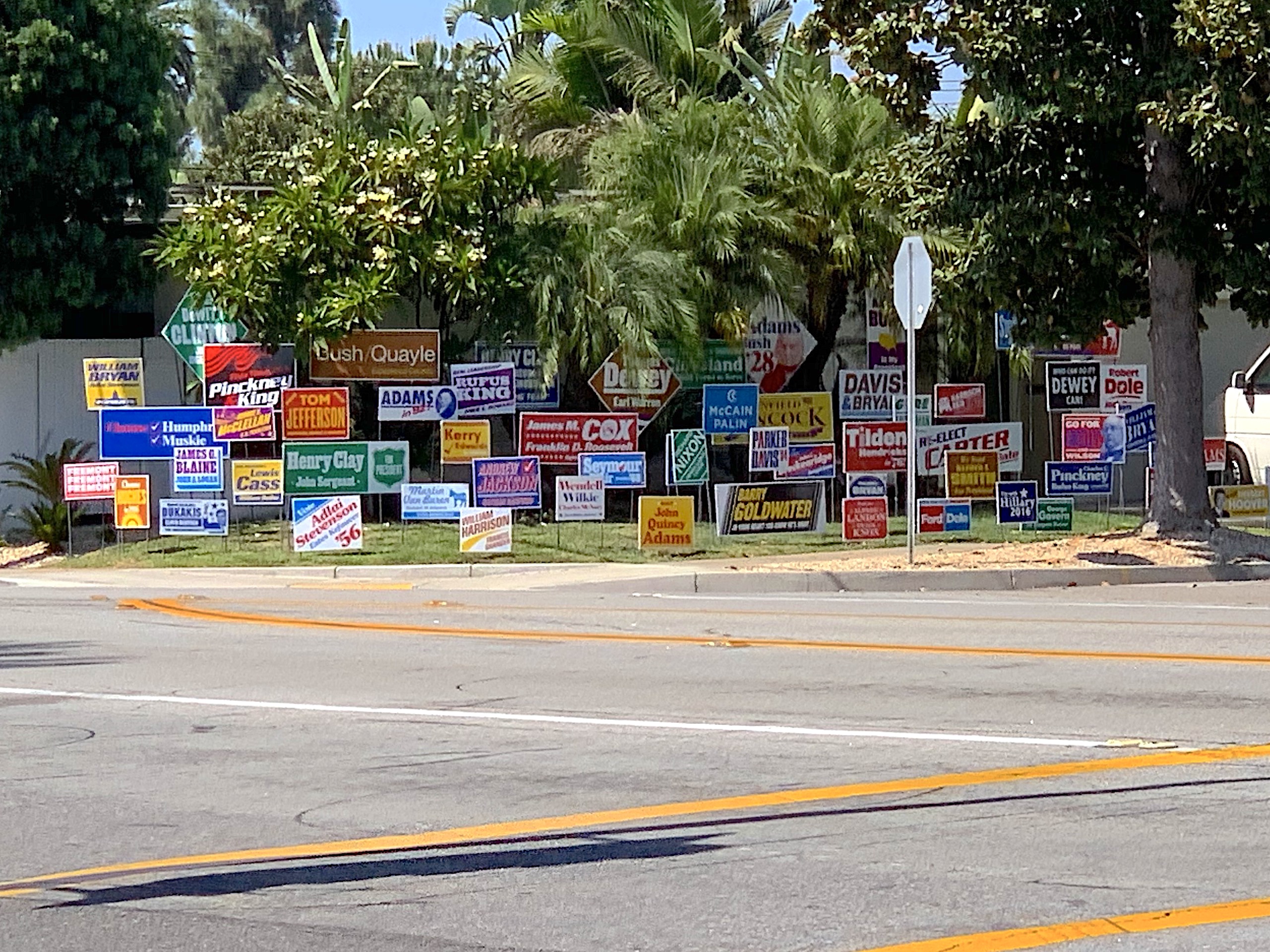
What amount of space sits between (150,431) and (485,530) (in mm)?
4635

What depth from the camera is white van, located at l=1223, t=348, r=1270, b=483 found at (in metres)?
25.3

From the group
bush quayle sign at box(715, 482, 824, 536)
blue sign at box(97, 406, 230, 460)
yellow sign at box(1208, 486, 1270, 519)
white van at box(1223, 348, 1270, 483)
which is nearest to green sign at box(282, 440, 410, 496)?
blue sign at box(97, 406, 230, 460)

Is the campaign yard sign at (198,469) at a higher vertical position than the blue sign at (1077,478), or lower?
higher

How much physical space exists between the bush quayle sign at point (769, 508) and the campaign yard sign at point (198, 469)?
6.17 metres

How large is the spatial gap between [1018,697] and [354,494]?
39.9 feet

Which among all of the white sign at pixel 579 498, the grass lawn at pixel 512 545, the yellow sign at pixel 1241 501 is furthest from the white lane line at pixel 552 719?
the yellow sign at pixel 1241 501

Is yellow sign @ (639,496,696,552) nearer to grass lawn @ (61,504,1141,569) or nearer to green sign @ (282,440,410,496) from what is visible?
grass lawn @ (61,504,1141,569)

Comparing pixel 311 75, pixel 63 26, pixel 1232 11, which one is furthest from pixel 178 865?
pixel 311 75

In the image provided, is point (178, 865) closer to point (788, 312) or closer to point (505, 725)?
point (505, 725)

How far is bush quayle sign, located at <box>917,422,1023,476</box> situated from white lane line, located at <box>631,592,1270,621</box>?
4.68m

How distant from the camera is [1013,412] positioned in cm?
2811

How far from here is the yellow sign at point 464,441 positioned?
69.1ft

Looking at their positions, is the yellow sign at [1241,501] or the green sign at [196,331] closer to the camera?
the yellow sign at [1241,501]

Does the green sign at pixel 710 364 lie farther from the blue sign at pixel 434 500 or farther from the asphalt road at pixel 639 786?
the asphalt road at pixel 639 786
